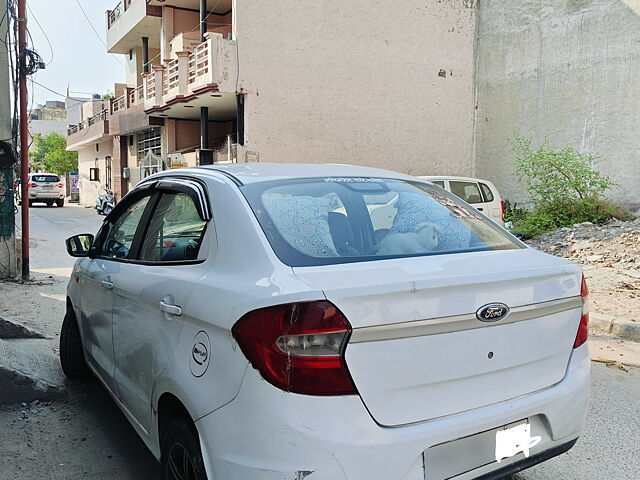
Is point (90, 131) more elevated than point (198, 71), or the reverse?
point (198, 71)

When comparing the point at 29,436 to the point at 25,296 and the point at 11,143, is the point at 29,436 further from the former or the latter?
the point at 11,143

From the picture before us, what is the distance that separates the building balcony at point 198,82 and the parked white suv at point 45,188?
486 inches

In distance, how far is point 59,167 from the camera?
53656mm

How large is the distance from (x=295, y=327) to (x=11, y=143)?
8277 millimetres

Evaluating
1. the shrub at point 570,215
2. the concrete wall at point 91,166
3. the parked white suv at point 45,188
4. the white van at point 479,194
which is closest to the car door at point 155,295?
the white van at point 479,194

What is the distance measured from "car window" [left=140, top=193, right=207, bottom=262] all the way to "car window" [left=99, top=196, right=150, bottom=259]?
246 millimetres

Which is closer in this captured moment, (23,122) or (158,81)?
(23,122)

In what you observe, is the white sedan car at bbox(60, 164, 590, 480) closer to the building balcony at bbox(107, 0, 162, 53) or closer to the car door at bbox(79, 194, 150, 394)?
the car door at bbox(79, 194, 150, 394)

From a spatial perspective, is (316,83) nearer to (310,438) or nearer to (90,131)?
(310,438)

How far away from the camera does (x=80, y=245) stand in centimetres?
407

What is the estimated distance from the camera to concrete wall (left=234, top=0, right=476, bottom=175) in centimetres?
1717

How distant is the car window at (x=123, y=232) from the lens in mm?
3400

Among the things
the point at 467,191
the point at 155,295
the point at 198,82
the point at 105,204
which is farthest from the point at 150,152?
the point at 155,295

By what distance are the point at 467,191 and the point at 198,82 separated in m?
9.19
